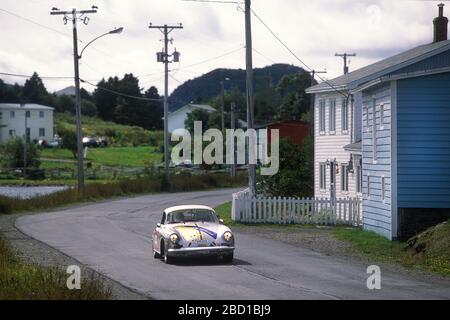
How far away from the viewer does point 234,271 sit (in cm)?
2019

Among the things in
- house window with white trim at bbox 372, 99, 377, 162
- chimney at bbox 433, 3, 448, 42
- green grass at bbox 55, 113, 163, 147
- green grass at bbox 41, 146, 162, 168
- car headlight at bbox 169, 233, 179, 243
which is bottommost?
car headlight at bbox 169, 233, 179, 243

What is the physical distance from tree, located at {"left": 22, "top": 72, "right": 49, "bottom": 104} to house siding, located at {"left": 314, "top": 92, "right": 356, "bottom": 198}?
127237 millimetres

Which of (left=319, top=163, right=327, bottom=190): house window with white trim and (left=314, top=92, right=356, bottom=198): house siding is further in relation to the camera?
(left=319, top=163, right=327, bottom=190): house window with white trim

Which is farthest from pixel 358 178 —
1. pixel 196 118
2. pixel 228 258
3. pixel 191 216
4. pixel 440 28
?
pixel 196 118

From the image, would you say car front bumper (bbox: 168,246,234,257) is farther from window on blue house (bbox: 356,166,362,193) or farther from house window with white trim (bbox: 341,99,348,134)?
house window with white trim (bbox: 341,99,348,134)

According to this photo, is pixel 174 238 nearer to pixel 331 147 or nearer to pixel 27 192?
pixel 331 147

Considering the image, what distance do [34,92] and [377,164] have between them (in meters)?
146

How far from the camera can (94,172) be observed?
87.1 m

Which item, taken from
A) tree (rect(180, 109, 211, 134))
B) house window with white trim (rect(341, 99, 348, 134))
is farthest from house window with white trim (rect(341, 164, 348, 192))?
tree (rect(180, 109, 211, 134))

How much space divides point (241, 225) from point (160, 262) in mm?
13476

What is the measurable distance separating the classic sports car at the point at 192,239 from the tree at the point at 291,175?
20025 millimetres

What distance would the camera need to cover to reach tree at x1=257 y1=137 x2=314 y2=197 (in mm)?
43031

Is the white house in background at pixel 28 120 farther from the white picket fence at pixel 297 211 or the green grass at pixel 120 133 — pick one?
the white picket fence at pixel 297 211

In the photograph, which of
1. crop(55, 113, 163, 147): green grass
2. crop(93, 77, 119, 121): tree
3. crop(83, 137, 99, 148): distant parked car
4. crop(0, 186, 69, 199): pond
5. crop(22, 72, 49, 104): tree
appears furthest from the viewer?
crop(22, 72, 49, 104): tree
